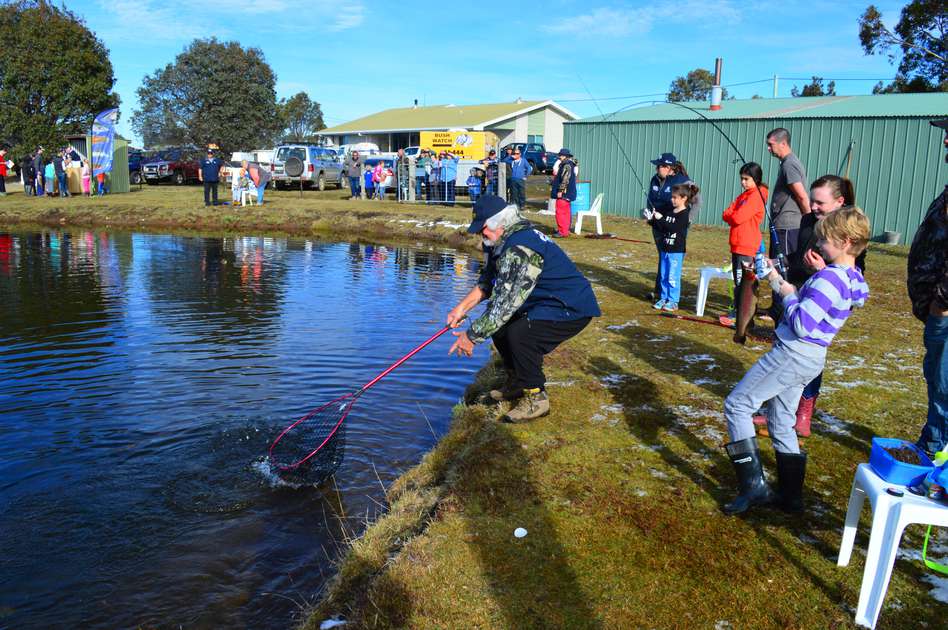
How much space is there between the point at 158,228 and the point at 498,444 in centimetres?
1995

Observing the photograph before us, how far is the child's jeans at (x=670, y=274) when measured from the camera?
9.53 metres

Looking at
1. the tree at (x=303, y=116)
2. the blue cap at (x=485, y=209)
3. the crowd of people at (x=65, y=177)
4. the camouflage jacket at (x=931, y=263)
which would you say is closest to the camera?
the camouflage jacket at (x=931, y=263)

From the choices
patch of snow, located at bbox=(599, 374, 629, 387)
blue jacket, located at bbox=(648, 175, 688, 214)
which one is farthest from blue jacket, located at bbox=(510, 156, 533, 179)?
patch of snow, located at bbox=(599, 374, 629, 387)

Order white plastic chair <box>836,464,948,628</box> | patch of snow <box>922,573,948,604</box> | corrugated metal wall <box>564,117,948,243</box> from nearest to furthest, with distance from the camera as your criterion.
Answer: white plastic chair <box>836,464,948,628</box>, patch of snow <box>922,573,948,604</box>, corrugated metal wall <box>564,117,948,243</box>

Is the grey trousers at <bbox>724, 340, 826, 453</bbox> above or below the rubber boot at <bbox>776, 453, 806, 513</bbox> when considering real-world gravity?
above

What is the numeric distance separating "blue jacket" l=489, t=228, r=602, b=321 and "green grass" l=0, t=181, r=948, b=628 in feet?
2.74

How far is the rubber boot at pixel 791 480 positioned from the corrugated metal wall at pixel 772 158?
1591 cm

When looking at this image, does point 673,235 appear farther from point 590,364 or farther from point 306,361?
point 306,361

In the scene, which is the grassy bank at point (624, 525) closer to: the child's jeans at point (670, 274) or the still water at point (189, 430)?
the still water at point (189, 430)

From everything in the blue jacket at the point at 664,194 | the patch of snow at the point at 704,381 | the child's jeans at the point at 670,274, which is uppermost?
the blue jacket at the point at 664,194

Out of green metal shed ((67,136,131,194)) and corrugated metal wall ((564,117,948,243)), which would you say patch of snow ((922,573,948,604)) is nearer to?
corrugated metal wall ((564,117,948,243))

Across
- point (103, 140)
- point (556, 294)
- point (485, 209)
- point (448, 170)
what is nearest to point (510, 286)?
point (556, 294)

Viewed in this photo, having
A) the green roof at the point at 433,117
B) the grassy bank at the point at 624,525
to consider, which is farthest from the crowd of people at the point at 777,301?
the green roof at the point at 433,117

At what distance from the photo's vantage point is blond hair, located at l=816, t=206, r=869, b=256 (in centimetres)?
384
